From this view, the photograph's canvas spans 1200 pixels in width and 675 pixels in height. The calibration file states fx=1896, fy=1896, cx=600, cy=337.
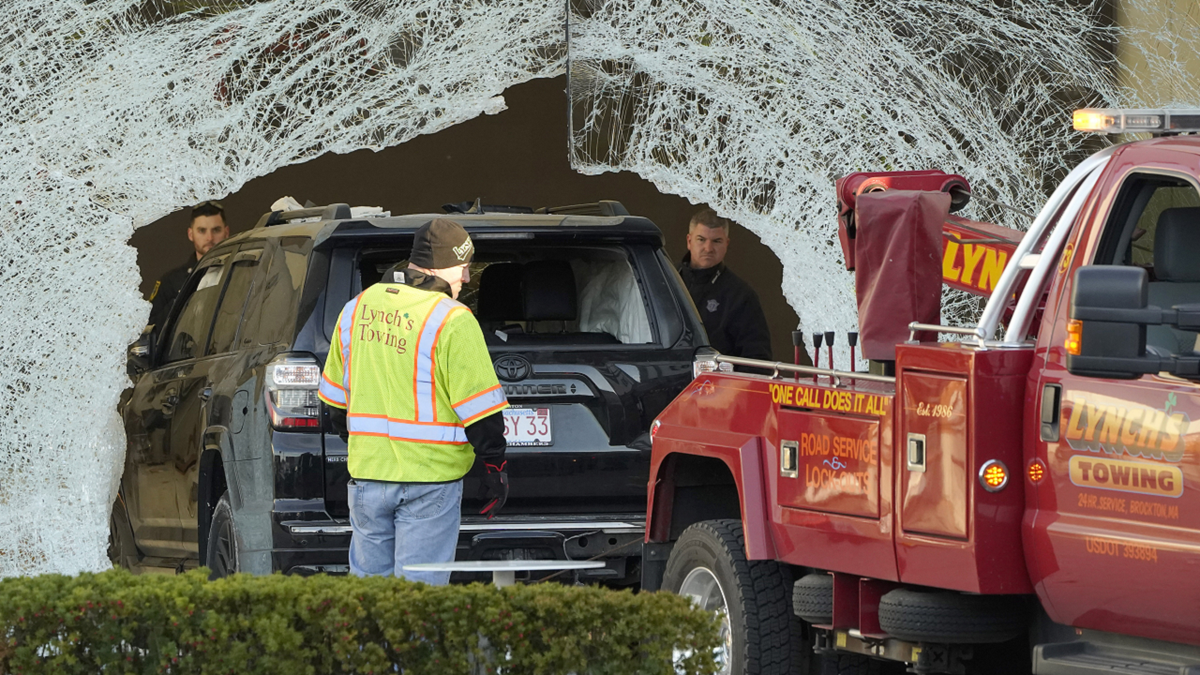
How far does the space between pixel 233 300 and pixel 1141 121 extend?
4650 millimetres

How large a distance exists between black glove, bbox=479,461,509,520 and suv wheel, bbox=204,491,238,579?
3.44 feet

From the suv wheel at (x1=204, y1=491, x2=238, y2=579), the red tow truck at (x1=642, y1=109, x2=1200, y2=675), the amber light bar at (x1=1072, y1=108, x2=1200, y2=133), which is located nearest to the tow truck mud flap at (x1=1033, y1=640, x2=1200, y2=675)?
the red tow truck at (x1=642, y1=109, x2=1200, y2=675)

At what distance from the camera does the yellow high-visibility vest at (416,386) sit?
21.7ft

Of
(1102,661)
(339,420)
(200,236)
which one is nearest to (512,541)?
(339,420)

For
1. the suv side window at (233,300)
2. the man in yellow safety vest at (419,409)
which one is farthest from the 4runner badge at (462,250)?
the suv side window at (233,300)

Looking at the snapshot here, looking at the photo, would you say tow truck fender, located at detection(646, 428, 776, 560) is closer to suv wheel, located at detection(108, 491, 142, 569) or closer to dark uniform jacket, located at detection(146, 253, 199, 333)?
suv wheel, located at detection(108, 491, 142, 569)

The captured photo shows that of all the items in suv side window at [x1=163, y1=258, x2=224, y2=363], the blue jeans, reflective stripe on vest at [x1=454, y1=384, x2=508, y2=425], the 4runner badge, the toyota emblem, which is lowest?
the blue jeans

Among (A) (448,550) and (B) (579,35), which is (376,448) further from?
(B) (579,35)

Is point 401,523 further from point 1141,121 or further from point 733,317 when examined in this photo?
point 733,317

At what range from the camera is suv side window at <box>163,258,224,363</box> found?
29.5ft

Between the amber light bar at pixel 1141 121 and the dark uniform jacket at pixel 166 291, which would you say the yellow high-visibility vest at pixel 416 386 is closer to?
the amber light bar at pixel 1141 121

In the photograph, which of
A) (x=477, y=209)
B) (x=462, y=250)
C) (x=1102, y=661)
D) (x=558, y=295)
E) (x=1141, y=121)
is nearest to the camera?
(x=1102, y=661)

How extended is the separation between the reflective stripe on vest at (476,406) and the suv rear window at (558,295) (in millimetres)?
998

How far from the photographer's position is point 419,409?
667cm
